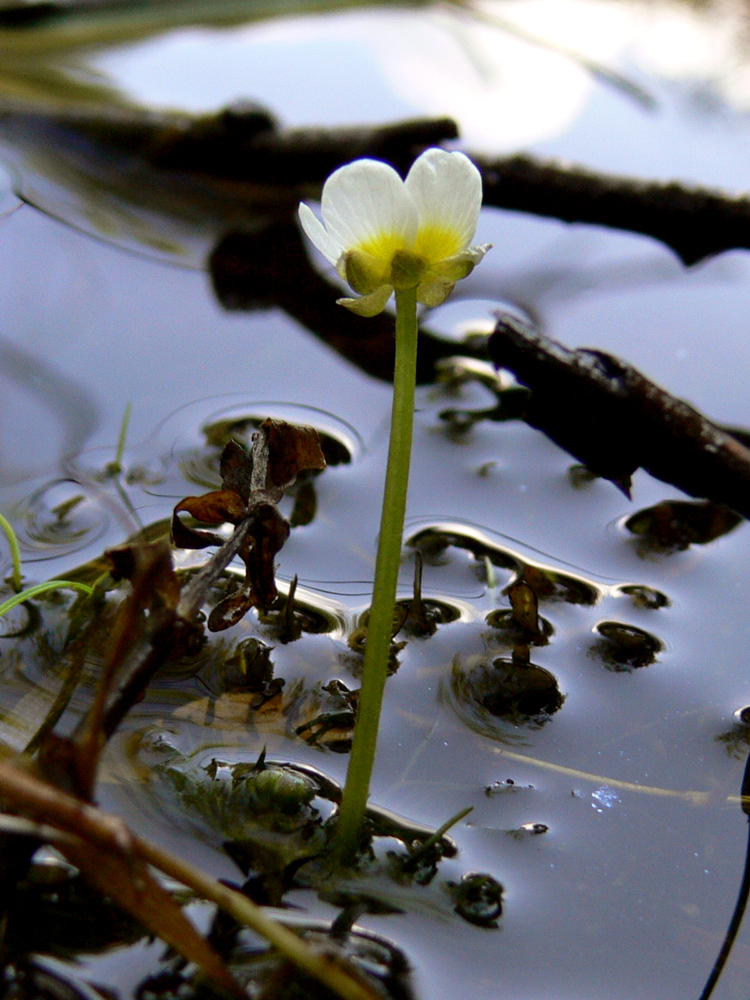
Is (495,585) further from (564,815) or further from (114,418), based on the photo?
(114,418)

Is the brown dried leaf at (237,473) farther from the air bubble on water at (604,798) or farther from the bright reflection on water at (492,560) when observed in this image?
the air bubble on water at (604,798)

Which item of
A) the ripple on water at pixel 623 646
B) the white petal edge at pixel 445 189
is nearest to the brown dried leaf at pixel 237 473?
the white petal edge at pixel 445 189

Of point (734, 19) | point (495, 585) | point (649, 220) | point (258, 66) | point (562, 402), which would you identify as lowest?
point (495, 585)

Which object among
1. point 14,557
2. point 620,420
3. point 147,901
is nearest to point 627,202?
point 620,420

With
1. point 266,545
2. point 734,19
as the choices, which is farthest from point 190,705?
point 734,19

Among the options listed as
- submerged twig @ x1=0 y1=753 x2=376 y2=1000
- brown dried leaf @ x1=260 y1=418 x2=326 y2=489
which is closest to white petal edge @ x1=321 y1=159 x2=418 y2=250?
brown dried leaf @ x1=260 y1=418 x2=326 y2=489

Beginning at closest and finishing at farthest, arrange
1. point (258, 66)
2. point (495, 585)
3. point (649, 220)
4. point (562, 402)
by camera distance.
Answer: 1. point (495, 585)
2. point (562, 402)
3. point (649, 220)
4. point (258, 66)

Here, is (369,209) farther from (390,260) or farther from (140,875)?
(140,875)

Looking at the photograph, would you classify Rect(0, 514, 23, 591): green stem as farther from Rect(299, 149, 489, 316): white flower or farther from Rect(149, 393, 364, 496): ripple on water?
Rect(299, 149, 489, 316): white flower
